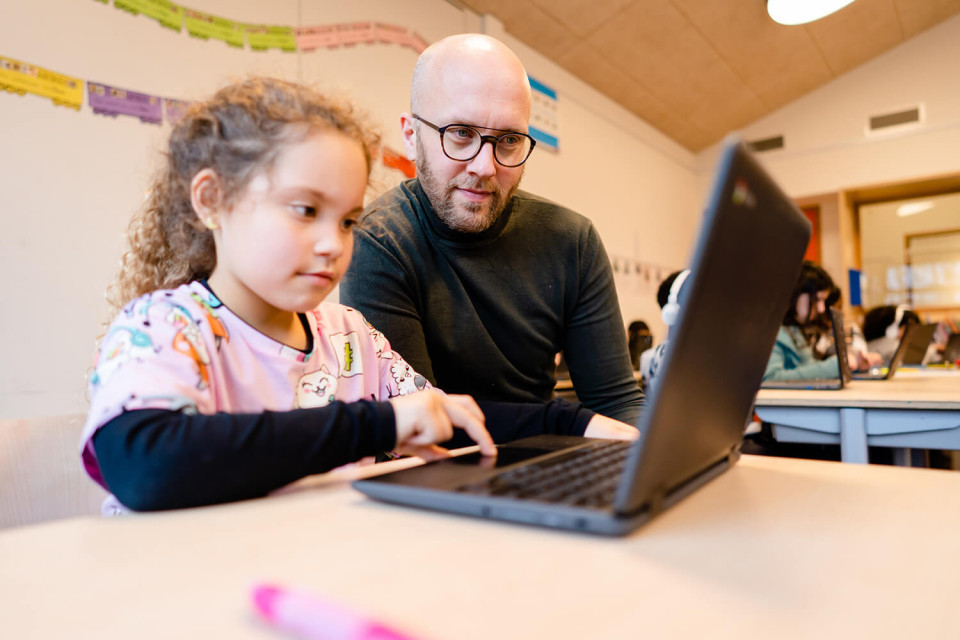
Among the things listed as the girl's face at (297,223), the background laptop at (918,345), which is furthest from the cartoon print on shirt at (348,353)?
the background laptop at (918,345)

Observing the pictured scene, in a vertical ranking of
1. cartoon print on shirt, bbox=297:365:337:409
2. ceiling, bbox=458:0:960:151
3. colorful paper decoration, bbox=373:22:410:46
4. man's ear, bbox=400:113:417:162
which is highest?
ceiling, bbox=458:0:960:151

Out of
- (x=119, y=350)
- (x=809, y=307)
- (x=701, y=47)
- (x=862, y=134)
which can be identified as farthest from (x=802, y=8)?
(x=119, y=350)

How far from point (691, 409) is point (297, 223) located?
0.49 meters

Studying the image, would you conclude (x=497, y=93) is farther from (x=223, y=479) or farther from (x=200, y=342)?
(x=223, y=479)

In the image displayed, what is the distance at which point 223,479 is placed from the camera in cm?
58

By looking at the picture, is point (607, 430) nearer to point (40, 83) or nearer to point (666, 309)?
point (666, 309)

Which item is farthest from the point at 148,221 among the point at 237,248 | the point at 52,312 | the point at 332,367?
the point at 52,312

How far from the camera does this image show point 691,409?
1.63ft

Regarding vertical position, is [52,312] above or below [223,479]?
above

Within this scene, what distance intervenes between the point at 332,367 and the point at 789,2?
3.61 m

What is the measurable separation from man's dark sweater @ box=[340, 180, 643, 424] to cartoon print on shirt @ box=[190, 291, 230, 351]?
0.42 metres

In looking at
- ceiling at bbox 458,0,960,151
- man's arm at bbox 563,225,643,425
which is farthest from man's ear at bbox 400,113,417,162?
ceiling at bbox 458,0,960,151

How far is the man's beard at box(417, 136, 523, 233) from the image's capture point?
1297mm

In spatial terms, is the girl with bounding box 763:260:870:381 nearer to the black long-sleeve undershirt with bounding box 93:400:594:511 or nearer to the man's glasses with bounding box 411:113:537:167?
the man's glasses with bounding box 411:113:537:167
